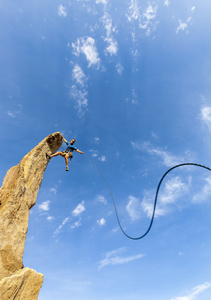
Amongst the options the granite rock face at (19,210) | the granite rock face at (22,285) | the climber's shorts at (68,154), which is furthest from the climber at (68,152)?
the granite rock face at (22,285)

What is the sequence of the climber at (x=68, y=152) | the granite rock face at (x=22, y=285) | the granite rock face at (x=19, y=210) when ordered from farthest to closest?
the climber at (x=68, y=152)
the granite rock face at (x=19, y=210)
the granite rock face at (x=22, y=285)

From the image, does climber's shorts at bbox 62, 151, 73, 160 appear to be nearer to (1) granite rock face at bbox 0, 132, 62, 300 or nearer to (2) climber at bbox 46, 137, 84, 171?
(2) climber at bbox 46, 137, 84, 171

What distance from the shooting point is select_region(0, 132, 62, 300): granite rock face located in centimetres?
788

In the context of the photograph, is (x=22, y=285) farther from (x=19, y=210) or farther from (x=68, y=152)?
(x=68, y=152)

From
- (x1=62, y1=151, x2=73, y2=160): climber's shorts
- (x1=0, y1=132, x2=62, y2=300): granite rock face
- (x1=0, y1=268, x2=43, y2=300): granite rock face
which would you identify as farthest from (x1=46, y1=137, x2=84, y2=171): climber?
(x1=0, y1=268, x2=43, y2=300): granite rock face

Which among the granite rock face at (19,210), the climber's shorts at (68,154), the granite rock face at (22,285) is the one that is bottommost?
the granite rock face at (22,285)

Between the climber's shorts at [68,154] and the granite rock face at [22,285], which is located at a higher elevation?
the climber's shorts at [68,154]

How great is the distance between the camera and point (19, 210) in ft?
31.2

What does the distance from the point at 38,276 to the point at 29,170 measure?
5.46m

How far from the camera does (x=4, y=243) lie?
26.8 ft

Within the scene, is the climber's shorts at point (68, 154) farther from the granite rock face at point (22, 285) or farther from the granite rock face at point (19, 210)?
the granite rock face at point (22, 285)

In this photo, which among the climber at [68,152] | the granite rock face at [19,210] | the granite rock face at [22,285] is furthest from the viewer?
the climber at [68,152]

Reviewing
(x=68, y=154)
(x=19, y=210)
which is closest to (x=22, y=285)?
(x=19, y=210)

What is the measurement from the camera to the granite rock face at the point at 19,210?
7883 millimetres
